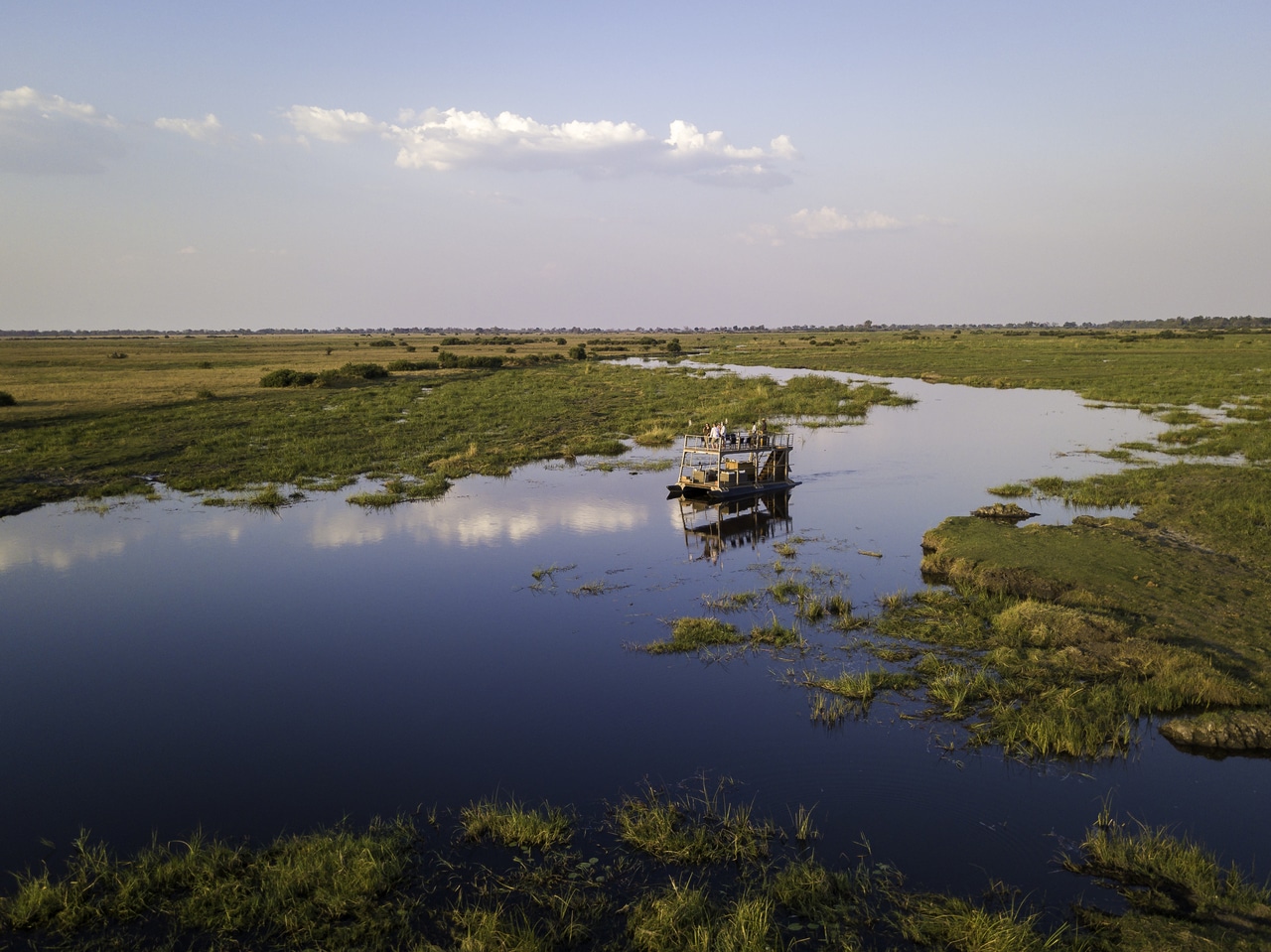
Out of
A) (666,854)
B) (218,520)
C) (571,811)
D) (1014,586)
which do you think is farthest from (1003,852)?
(218,520)

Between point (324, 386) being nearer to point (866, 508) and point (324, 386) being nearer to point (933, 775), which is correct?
point (866, 508)

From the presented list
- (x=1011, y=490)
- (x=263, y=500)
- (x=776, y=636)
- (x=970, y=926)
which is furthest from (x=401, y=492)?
(x=970, y=926)

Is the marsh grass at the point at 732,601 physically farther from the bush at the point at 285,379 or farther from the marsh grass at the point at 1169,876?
the bush at the point at 285,379

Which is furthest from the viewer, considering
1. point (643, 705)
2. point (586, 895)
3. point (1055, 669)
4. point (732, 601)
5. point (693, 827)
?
point (732, 601)

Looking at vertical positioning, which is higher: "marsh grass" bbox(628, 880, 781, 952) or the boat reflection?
the boat reflection

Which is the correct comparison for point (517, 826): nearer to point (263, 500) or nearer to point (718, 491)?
point (718, 491)

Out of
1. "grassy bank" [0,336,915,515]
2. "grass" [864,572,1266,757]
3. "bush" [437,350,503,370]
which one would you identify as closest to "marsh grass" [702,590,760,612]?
"grass" [864,572,1266,757]

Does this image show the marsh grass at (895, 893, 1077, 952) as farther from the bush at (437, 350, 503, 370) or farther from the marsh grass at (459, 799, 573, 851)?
the bush at (437, 350, 503, 370)
